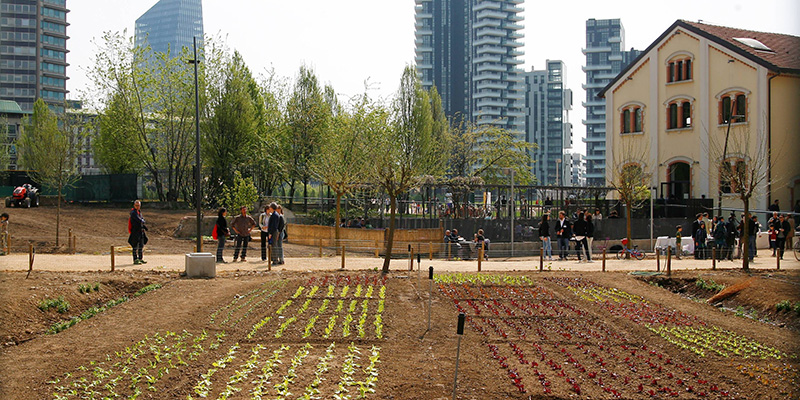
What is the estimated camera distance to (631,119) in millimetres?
48969

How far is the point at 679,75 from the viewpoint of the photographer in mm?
45906

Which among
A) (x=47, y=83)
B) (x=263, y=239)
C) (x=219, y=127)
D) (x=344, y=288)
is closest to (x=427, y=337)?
(x=344, y=288)

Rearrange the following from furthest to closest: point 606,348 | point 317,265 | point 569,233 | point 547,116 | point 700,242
Result: point 547,116 → point 700,242 → point 569,233 → point 317,265 → point 606,348

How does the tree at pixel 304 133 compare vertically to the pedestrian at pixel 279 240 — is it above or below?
above

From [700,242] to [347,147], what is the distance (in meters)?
22.1

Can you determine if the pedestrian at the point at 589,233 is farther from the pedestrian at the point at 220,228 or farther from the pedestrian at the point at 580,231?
the pedestrian at the point at 220,228

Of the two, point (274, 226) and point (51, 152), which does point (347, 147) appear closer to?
point (51, 152)

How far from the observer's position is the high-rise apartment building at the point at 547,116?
178 metres

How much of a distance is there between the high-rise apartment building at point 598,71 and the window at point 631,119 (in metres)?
113

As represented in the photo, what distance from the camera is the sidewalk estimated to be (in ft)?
69.1

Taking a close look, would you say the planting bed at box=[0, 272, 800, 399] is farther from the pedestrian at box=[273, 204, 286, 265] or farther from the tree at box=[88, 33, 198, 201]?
the tree at box=[88, 33, 198, 201]

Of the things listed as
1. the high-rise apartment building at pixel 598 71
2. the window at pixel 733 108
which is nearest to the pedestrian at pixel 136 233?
the window at pixel 733 108

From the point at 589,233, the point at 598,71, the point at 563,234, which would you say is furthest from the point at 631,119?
the point at 598,71

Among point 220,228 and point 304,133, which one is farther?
point 304,133
